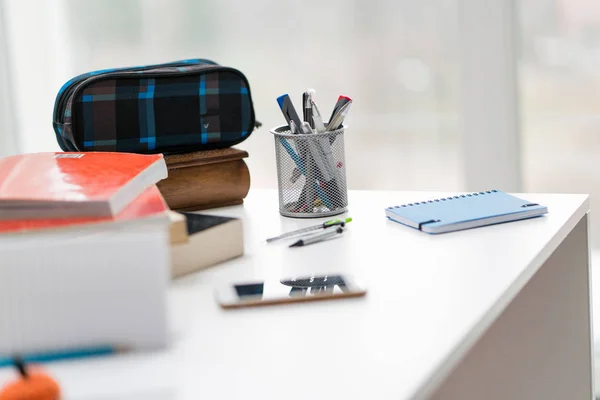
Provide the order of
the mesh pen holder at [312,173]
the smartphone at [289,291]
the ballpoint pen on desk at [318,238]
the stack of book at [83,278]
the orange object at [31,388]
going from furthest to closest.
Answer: the mesh pen holder at [312,173]
the ballpoint pen on desk at [318,238]
the smartphone at [289,291]
the stack of book at [83,278]
the orange object at [31,388]

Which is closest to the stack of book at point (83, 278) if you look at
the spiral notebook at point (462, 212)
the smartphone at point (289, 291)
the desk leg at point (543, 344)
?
the smartphone at point (289, 291)

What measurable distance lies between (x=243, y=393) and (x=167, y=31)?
1860mm

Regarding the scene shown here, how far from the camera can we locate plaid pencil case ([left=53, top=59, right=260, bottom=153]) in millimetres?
1188

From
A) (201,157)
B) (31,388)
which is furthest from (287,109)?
(31,388)

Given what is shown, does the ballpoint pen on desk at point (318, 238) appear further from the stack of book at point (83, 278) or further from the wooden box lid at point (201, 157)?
the stack of book at point (83, 278)

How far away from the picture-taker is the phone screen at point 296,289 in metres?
0.84

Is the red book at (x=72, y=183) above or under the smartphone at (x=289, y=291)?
above

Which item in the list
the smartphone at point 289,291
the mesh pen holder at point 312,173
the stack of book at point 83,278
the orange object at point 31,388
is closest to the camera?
the orange object at point 31,388

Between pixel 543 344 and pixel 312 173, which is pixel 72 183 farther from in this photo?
pixel 543 344

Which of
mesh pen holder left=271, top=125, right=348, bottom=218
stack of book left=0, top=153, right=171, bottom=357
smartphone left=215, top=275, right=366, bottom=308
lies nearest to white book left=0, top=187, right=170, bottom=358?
stack of book left=0, top=153, right=171, bottom=357

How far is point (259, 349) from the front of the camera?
72 cm

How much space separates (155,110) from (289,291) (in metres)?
0.46

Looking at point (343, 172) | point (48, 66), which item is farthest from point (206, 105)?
point (48, 66)

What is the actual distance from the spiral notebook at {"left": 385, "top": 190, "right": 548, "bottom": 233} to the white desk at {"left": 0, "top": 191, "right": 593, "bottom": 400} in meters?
0.02
